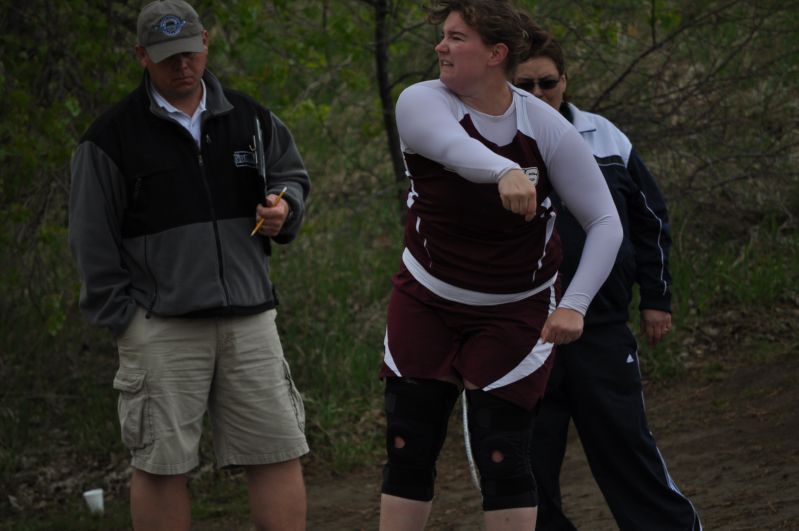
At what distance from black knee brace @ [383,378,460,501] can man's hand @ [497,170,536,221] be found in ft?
2.27

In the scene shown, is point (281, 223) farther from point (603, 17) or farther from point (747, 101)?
point (747, 101)

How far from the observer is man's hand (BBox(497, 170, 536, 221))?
348 centimetres

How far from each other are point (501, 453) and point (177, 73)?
1849 millimetres

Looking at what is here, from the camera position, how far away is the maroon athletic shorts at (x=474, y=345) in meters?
3.89

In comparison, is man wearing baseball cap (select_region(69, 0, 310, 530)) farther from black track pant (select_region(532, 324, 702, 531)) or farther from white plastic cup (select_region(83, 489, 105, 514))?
white plastic cup (select_region(83, 489, 105, 514))

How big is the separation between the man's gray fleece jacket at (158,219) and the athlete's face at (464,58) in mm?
1171

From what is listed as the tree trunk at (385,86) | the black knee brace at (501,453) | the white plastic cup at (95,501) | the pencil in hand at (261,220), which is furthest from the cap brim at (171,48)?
the tree trunk at (385,86)

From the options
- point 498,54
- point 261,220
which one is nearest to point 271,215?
point 261,220

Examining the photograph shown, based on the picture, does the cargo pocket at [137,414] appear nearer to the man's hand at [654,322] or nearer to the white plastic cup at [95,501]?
the man's hand at [654,322]

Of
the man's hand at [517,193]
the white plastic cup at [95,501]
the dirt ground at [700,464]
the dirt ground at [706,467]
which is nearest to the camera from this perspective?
the man's hand at [517,193]

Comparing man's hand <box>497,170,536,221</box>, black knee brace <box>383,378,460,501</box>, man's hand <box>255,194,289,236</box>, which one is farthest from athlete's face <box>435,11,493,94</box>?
man's hand <box>255,194,289,236</box>

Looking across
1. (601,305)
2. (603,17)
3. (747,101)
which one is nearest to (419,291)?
(601,305)

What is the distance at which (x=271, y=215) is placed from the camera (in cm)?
466

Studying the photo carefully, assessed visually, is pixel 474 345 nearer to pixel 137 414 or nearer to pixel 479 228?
pixel 479 228
